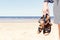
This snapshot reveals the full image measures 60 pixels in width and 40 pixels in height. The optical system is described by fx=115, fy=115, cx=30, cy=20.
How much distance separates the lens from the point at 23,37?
1.37m

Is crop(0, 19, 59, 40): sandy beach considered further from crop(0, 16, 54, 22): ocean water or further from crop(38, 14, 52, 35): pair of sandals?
crop(38, 14, 52, 35): pair of sandals

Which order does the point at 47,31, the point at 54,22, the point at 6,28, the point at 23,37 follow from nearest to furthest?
the point at 47,31, the point at 54,22, the point at 23,37, the point at 6,28

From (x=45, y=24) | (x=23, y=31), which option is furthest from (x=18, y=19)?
(x=45, y=24)

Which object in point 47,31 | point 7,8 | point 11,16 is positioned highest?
point 7,8

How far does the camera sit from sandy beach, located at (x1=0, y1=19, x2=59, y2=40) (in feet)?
4.37

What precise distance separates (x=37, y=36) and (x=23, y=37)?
0.17 metres

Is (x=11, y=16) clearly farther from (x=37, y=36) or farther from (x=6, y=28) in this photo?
(x=37, y=36)

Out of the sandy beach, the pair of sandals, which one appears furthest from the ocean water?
the pair of sandals

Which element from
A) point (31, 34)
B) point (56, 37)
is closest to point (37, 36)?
point (31, 34)

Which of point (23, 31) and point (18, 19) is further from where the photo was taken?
point (18, 19)

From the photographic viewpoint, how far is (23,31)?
56.6 inches

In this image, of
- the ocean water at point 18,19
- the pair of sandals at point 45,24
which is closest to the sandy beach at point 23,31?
the ocean water at point 18,19

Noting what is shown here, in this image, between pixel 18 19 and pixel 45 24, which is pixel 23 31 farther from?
pixel 45 24

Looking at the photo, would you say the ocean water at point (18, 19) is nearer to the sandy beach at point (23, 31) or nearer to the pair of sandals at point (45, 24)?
the sandy beach at point (23, 31)
